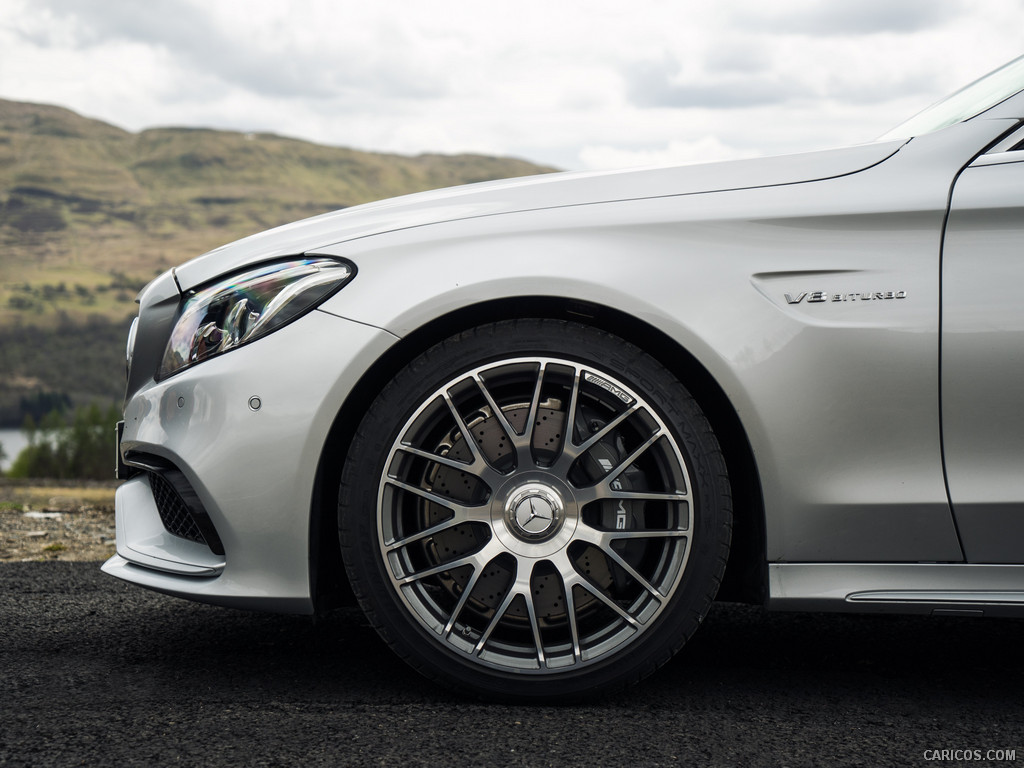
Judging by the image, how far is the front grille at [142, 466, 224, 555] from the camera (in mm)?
2088

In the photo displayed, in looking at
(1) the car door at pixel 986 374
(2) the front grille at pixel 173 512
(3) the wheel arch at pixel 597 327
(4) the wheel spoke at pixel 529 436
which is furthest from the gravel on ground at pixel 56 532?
(1) the car door at pixel 986 374

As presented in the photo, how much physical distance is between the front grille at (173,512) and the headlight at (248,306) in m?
0.27

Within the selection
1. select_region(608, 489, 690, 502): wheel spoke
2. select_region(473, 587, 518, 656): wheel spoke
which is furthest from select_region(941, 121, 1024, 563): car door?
select_region(473, 587, 518, 656): wheel spoke

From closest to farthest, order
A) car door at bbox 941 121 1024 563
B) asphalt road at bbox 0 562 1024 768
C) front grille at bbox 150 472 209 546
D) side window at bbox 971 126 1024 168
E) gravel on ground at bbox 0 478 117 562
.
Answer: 1. asphalt road at bbox 0 562 1024 768
2. car door at bbox 941 121 1024 563
3. side window at bbox 971 126 1024 168
4. front grille at bbox 150 472 209 546
5. gravel on ground at bbox 0 478 117 562

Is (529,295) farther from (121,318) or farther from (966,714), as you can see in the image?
(121,318)

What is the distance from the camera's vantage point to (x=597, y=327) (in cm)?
213

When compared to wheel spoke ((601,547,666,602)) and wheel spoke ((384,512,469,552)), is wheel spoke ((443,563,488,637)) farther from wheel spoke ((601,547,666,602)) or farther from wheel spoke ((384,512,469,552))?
wheel spoke ((601,547,666,602))

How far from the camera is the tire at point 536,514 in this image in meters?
2.02

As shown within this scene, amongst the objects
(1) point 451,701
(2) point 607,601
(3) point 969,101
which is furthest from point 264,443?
(3) point 969,101

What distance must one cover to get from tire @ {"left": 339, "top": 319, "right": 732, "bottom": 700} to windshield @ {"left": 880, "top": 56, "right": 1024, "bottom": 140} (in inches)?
40.6

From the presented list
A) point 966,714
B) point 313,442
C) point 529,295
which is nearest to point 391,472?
point 313,442

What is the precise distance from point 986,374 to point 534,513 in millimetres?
1014

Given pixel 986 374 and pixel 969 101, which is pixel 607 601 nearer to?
pixel 986 374

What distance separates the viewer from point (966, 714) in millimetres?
2049
